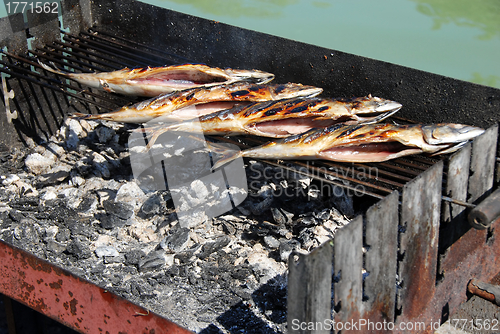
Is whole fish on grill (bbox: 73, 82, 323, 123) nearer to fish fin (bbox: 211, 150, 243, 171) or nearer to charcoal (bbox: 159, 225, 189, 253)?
fish fin (bbox: 211, 150, 243, 171)

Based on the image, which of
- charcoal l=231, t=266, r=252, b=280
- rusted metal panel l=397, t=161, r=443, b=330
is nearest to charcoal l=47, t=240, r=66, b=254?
charcoal l=231, t=266, r=252, b=280

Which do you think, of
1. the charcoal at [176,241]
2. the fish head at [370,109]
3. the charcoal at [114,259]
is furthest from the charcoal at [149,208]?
the fish head at [370,109]

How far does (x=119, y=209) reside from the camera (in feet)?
15.0

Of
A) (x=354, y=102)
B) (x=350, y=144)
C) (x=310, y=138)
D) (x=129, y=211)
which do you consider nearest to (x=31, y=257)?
(x=129, y=211)

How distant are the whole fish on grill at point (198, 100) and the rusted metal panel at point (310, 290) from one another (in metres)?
2.12

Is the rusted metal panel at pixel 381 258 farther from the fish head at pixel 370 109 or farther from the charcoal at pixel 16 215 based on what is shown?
the charcoal at pixel 16 215

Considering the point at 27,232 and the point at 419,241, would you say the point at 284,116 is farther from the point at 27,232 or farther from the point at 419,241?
the point at 27,232

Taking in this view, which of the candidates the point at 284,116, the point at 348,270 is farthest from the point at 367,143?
the point at 348,270

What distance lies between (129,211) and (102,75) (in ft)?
4.27

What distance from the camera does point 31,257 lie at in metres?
2.95

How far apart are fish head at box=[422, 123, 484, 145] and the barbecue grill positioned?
17 cm

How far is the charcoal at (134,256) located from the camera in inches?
161

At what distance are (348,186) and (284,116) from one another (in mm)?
877

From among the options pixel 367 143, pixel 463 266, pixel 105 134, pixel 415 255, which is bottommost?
pixel 463 266
